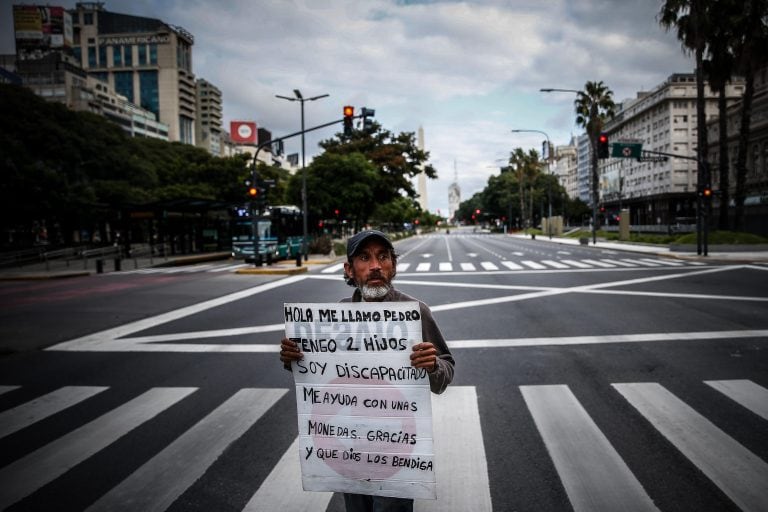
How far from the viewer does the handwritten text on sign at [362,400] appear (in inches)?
92.4

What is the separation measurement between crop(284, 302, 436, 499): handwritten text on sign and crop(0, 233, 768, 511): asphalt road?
0.99 metres

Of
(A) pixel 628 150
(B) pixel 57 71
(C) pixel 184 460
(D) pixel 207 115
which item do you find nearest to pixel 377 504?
(C) pixel 184 460

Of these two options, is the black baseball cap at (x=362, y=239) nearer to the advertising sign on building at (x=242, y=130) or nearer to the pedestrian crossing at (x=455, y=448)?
the pedestrian crossing at (x=455, y=448)

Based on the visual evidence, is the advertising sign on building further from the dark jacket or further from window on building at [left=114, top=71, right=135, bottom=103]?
the dark jacket

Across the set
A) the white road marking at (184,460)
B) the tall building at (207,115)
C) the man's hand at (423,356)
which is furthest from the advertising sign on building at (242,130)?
the man's hand at (423,356)

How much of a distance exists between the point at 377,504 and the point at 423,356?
0.83 m

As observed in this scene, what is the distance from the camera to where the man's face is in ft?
8.50

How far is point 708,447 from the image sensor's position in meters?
3.86

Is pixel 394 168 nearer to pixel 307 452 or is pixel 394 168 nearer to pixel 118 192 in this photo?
pixel 118 192

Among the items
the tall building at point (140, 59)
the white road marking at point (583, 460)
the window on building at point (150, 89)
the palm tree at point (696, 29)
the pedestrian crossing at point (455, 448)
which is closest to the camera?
the white road marking at point (583, 460)

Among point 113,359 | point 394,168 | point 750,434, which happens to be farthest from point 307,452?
point 394,168

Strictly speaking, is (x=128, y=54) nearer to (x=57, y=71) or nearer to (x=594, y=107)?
(x=57, y=71)

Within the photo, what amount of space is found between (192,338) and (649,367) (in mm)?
7020

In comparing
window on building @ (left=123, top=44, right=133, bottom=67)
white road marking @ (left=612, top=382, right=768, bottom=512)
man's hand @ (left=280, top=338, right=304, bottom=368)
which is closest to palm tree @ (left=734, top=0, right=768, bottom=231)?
white road marking @ (left=612, top=382, right=768, bottom=512)
